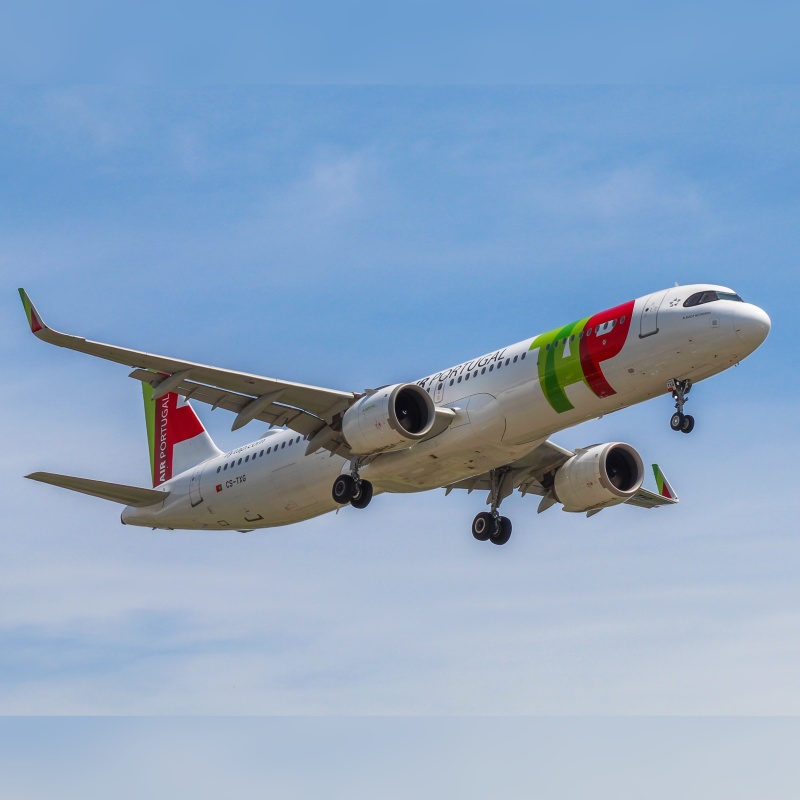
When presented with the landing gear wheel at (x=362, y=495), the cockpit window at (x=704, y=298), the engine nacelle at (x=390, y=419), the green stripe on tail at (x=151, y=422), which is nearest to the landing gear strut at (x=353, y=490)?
the landing gear wheel at (x=362, y=495)

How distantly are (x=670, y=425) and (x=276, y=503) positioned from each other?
1323cm

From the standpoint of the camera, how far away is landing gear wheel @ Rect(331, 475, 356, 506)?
41969 mm

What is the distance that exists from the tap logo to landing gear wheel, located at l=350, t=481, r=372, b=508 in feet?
20.9

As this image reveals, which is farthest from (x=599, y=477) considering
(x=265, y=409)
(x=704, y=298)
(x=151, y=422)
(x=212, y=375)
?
(x=151, y=422)

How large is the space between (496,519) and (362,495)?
6051 mm

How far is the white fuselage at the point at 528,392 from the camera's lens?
37.3 metres

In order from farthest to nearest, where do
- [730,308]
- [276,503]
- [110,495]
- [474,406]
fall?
1. [110,495]
2. [276,503]
3. [474,406]
4. [730,308]

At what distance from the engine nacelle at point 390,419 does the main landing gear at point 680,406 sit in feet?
21.5

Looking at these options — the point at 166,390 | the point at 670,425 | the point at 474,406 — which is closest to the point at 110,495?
the point at 166,390

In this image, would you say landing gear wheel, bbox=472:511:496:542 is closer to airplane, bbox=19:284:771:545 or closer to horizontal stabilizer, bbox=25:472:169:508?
airplane, bbox=19:284:771:545

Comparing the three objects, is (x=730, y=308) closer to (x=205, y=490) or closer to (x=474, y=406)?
(x=474, y=406)

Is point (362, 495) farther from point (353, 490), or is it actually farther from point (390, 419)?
point (390, 419)

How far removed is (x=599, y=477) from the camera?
148 ft

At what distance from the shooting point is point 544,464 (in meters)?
46.6
